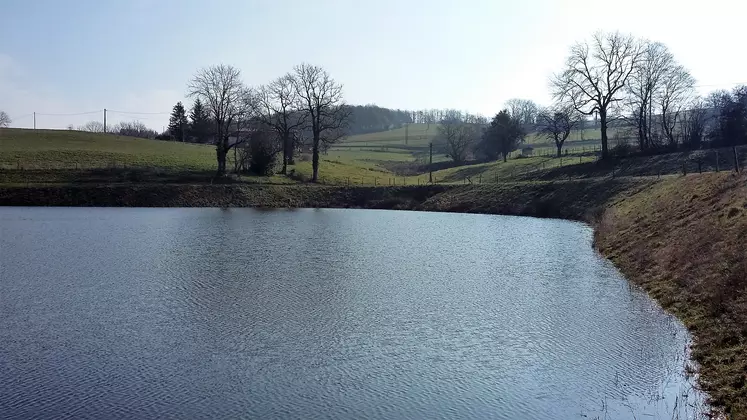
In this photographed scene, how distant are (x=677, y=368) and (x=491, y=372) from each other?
406 cm

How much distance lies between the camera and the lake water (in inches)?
482

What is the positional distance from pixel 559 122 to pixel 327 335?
299 feet

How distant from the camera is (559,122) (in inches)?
3984

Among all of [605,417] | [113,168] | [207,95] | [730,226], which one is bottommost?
[605,417]

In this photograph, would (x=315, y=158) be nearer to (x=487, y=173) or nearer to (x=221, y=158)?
(x=221, y=158)

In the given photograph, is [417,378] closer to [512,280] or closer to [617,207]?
[512,280]

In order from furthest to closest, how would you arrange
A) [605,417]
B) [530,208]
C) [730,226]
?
[530,208], [730,226], [605,417]

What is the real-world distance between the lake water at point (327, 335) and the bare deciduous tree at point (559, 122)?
4097 cm

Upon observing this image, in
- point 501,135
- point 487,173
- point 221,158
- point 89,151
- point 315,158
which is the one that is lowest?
point 487,173

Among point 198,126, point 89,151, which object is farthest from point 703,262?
point 198,126

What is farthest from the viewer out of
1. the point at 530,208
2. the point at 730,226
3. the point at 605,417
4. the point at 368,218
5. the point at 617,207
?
the point at 530,208

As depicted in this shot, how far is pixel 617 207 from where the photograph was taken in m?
45.1

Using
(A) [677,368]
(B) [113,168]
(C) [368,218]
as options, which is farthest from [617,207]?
(B) [113,168]

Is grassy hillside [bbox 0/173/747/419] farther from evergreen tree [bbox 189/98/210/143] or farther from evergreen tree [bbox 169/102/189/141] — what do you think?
evergreen tree [bbox 169/102/189/141]
